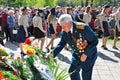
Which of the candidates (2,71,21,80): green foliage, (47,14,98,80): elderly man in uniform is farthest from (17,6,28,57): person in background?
(2,71,21,80): green foliage

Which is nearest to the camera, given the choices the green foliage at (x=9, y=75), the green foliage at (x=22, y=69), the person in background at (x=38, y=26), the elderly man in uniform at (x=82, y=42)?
the green foliage at (x=9, y=75)

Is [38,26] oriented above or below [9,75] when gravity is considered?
below

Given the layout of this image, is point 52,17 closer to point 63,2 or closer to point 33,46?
point 33,46

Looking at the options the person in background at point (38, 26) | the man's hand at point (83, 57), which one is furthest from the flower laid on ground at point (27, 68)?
the person in background at point (38, 26)

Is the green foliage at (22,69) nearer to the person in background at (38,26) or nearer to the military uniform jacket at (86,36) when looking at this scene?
the military uniform jacket at (86,36)

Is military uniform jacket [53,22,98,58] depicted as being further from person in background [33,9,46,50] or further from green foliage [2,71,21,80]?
person in background [33,9,46,50]

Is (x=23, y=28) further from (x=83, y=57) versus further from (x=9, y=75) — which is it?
(x=9, y=75)

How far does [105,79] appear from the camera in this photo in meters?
7.77

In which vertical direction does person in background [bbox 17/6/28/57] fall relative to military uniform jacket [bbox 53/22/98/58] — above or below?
below

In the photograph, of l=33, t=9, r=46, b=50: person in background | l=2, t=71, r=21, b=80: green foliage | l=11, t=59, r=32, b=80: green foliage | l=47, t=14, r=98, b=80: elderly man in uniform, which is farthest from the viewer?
l=33, t=9, r=46, b=50: person in background

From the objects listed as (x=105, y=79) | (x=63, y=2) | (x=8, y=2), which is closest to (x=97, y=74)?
(x=105, y=79)

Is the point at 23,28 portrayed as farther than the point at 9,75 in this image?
Yes

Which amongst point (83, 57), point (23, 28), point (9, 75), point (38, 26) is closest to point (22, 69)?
point (9, 75)

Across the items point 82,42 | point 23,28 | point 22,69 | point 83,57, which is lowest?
point 23,28
